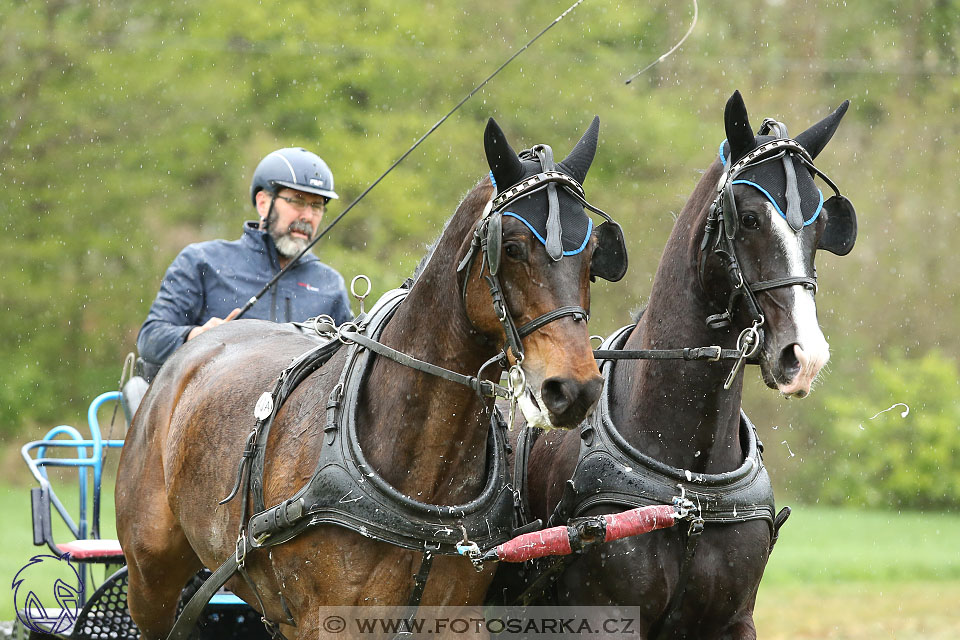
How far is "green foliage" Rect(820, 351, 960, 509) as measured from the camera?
728 inches

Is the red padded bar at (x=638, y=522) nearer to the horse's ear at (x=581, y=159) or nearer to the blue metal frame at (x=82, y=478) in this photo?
the horse's ear at (x=581, y=159)

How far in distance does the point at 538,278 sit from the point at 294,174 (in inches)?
116

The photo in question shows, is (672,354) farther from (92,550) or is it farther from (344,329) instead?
(92,550)

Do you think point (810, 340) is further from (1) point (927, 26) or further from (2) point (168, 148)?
(1) point (927, 26)

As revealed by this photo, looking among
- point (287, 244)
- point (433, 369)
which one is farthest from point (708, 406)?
point (287, 244)

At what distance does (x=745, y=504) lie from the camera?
387 centimetres

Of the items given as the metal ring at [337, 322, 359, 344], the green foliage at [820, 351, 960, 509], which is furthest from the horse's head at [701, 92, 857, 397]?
the green foliage at [820, 351, 960, 509]

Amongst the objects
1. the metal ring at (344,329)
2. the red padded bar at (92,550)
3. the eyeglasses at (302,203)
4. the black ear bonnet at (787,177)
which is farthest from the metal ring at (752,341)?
the red padded bar at (92,550)

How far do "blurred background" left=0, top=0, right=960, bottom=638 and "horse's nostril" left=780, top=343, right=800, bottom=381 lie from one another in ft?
44.8

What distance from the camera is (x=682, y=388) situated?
387cm

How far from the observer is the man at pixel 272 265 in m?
5.67

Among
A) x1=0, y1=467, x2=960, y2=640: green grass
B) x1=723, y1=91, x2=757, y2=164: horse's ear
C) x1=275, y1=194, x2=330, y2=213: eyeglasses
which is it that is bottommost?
x1=0, y1=467, x2=960, y2=640: green grass

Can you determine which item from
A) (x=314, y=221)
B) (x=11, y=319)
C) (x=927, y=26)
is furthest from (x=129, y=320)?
(x=927, y=26)

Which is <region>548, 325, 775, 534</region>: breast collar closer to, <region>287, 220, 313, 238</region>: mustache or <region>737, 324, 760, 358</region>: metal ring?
<region>737, 324, 760, 358</region>: metal ring
